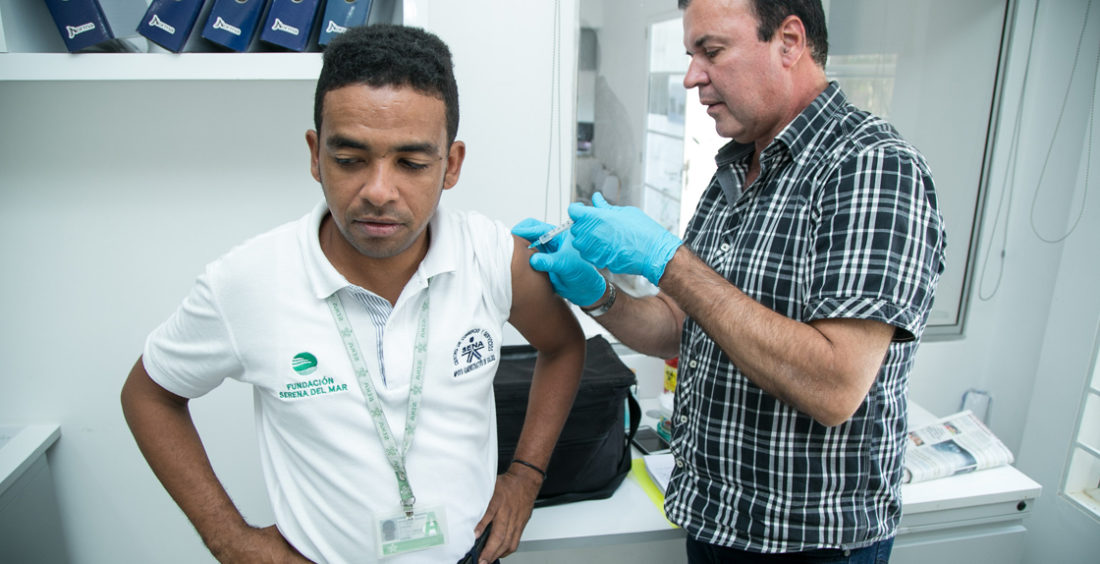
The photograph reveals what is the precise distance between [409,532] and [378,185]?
0.54 metres

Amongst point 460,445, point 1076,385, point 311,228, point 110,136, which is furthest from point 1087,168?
point 110,136

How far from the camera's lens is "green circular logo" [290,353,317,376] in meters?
1.02

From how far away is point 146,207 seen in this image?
1834 mm

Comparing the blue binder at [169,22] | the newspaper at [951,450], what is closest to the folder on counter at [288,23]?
the blue binder at [169,22]

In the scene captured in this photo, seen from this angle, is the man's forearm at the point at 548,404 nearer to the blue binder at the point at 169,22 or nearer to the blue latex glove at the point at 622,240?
the blue latex glove at the point at 622,240

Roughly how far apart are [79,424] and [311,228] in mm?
1390

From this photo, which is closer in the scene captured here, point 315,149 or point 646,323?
point 315,149

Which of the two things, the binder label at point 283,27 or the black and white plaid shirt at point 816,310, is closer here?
the black and white plaid shirt at point 816,310

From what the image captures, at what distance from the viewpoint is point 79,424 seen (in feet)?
6.36

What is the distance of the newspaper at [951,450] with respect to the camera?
72.3 inches

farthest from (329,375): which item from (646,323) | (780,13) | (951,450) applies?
(951,450)

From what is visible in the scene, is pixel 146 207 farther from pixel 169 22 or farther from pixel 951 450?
pixel 951 450

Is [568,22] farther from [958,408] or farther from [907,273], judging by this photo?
[958,408]

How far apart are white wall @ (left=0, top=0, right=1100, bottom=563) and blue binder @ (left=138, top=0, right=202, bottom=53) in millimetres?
336
